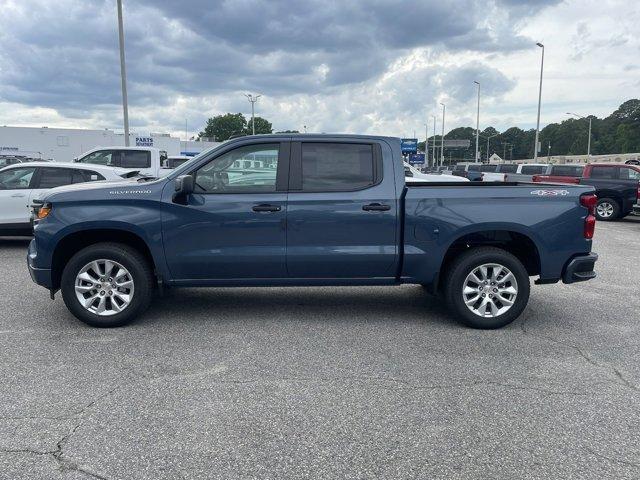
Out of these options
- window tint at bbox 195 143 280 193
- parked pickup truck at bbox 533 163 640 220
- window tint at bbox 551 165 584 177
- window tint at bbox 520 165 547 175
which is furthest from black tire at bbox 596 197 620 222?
window tint at bbox 195 143 280 193

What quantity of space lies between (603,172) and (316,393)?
16442mm

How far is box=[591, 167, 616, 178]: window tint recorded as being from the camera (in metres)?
17.1

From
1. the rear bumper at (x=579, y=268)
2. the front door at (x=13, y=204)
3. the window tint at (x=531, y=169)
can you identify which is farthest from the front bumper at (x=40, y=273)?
the window tint at (x=531, y=169)

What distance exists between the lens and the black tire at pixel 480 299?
5480mm

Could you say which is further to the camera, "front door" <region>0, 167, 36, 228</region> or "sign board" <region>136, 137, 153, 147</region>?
"sign board" <region>136, 137, 153, 147</region>

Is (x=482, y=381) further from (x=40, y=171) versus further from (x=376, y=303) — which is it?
(x=40, y=171)

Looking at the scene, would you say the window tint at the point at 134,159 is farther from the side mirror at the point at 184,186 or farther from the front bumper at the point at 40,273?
the side mirror at the point at 184,186

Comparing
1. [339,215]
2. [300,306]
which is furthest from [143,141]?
[339,215]

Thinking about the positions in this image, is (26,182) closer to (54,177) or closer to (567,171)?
(54,177)

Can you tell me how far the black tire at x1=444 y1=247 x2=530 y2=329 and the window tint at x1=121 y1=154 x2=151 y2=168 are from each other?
1230cm

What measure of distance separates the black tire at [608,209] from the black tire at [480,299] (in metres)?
13.6

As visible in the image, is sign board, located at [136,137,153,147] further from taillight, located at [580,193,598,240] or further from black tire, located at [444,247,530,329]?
taillight, located at [580,193,598,240]

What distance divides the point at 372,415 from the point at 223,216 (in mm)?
2546

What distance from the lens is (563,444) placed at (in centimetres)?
330
